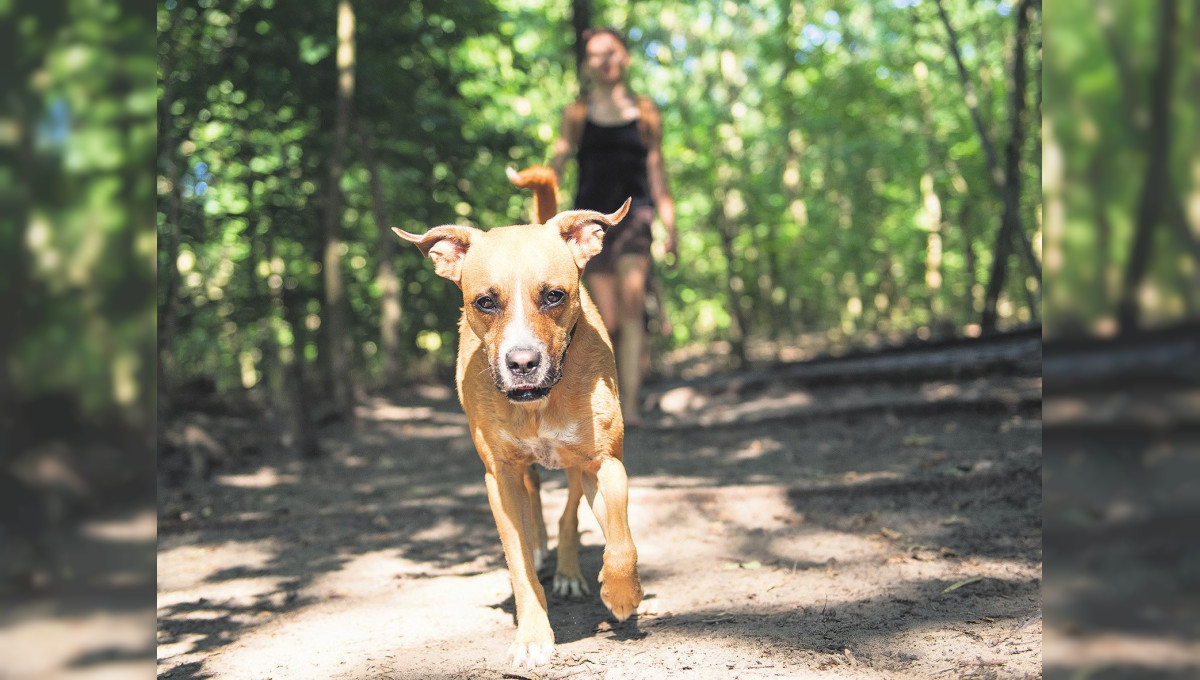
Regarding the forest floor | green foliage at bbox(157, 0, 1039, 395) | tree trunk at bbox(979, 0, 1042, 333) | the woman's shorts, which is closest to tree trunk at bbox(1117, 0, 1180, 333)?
the forest floor

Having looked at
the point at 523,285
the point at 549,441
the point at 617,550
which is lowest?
the point at 617,550

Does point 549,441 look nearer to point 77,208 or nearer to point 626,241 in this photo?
point 77,208

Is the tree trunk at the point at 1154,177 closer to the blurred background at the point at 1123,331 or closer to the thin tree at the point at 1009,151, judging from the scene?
the blurred background at the point at 1123,331

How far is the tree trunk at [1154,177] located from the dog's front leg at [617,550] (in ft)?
7.32

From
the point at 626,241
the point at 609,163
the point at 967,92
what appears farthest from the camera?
the point at 967,92

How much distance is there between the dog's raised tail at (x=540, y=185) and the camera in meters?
4.14

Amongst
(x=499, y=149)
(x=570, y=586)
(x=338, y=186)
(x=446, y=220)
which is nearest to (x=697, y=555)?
(x=570, y=586)

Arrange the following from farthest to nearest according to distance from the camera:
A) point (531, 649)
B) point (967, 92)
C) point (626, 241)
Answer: point (967, 92) → point (626, 241) → point (531, 649)

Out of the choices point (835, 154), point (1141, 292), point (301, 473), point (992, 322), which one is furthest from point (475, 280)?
point (835, 154)

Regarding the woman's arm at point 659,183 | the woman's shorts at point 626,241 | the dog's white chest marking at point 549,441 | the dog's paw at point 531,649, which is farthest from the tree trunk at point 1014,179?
the dog's paw at point 531,649

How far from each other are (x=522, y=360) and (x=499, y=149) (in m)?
10.1

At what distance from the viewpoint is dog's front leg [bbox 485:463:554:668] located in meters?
3.11

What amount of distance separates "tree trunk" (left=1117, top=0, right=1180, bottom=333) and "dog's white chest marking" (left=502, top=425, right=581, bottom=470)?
7.60 feet

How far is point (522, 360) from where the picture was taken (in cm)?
298
